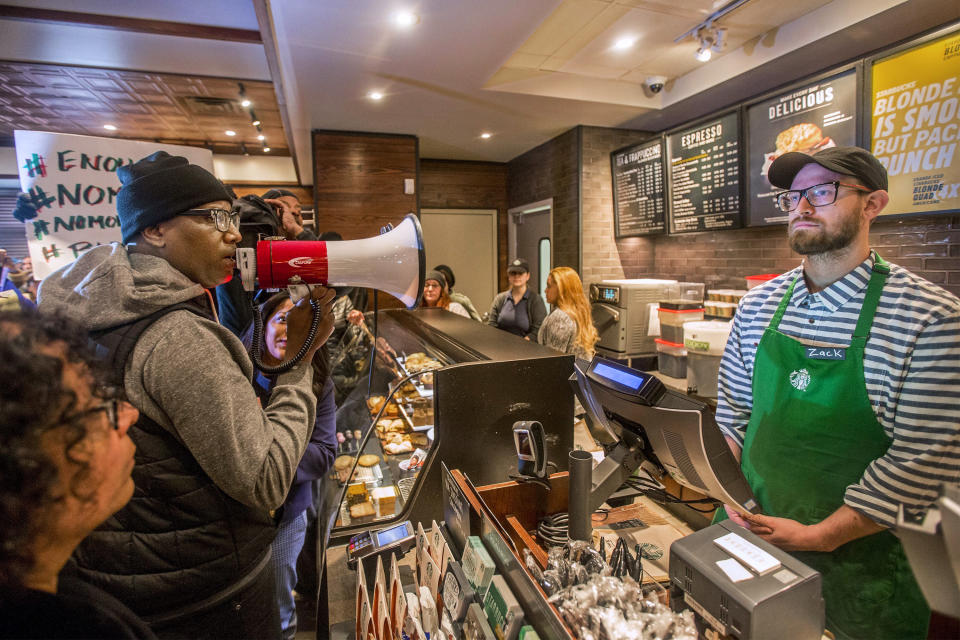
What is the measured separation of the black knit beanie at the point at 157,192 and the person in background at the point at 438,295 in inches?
118

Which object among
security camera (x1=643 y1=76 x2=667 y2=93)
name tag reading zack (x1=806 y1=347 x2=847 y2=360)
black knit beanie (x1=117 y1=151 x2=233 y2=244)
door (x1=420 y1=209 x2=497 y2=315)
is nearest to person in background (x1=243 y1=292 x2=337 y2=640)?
black knit beanie (x1=117 y1=151 x2=233 y2=244)

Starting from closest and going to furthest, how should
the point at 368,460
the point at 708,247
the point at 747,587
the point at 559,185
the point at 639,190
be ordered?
the point at 747,587
the point at 368,460
the point at 708,247
the point at 639,190
the point at 559,185

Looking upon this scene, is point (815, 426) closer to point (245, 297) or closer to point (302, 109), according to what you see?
point (245, 297)

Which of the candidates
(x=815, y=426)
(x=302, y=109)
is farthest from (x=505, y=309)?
(x=815, y=426)

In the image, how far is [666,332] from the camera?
347cm

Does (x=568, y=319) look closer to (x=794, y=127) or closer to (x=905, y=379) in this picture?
(x=794, y=127)

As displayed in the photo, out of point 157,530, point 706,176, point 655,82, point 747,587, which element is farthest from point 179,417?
point 655,82

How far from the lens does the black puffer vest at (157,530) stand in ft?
2.82

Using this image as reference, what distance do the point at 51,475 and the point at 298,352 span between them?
2.17 ft

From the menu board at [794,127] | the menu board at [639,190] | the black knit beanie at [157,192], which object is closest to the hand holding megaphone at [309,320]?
the black knit beanie at [157,192]

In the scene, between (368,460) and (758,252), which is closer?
(368,460)

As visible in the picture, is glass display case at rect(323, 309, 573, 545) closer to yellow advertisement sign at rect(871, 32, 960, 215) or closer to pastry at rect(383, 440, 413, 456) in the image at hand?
pastry at rect(383, 440, 413, 456)

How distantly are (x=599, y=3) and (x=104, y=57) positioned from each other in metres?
3.30

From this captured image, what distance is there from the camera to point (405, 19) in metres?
2.71
